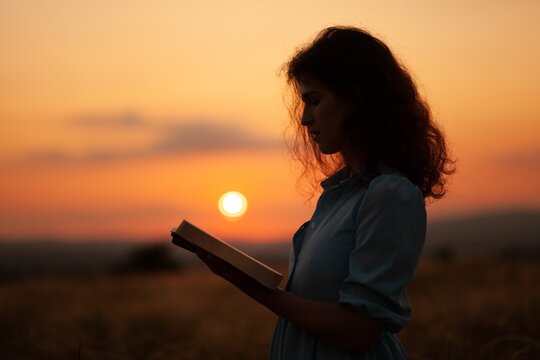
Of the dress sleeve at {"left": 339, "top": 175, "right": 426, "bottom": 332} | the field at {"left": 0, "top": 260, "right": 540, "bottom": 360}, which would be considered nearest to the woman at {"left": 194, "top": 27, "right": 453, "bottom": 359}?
the dress sleeve at {"left": 339, "top": 175, "right": 426, "bottom": 332}

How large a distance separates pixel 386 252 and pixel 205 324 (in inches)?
310

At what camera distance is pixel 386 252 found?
256cm

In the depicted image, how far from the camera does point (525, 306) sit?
856 cm

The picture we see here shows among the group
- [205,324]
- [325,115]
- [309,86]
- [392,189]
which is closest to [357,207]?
[392,189]

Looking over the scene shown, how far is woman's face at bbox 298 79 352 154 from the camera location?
281 centimetres

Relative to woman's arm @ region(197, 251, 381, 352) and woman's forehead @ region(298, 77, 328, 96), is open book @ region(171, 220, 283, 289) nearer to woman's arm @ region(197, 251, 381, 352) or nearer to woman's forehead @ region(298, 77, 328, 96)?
woman's arm @ region(197, 251, 381, 352)

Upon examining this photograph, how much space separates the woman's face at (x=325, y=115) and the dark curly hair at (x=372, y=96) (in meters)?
0.02

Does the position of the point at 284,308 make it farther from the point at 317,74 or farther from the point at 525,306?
the point at 525,306

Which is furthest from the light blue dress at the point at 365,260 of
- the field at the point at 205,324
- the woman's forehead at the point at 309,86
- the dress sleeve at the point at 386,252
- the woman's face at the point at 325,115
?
the field at the point at 205,324

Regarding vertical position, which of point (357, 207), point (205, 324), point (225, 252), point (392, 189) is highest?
point (392, 189)

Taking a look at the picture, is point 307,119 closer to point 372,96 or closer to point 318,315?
point 372,96

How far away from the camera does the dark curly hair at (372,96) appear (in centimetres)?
283

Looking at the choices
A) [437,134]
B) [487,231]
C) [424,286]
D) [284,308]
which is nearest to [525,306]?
[437,134]

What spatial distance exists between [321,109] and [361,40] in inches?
11.6
